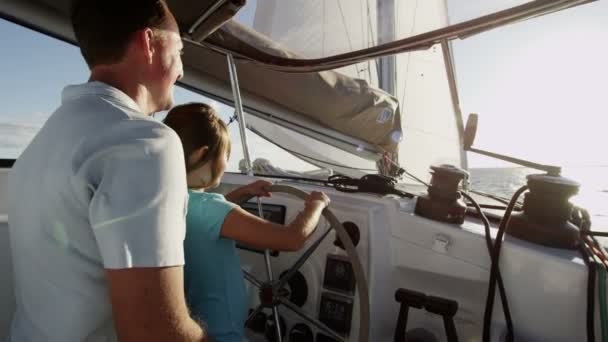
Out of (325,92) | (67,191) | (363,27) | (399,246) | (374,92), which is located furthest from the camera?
(363,27)

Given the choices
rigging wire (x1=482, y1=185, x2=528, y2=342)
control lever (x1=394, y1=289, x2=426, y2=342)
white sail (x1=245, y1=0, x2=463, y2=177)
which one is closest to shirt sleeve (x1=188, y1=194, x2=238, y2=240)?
control lever (x1=394, y1=289, x2=426, y2=342)

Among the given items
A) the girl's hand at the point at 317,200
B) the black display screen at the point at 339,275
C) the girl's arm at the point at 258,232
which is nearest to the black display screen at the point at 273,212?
the black display screen at the point at 339,275

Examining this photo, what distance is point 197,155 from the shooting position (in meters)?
0.94

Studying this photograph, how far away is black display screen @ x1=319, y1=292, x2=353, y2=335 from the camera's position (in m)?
1.26

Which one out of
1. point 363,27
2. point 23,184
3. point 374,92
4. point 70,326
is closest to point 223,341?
point 70,326

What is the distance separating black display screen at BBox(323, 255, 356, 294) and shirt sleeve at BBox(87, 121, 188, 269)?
897 mm

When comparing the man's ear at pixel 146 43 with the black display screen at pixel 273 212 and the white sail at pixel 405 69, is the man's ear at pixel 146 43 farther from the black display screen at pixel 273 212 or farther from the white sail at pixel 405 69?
the white sail at pixel 405 69

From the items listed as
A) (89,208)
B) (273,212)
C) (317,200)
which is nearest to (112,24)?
(89,208)

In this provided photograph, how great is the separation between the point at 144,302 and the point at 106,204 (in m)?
0.14

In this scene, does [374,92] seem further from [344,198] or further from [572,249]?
[572,249]

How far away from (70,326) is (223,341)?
422 mm

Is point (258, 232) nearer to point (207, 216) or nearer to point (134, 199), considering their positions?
point (207, 216)

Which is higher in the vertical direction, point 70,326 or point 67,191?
point 67,191

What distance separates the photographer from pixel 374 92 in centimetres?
206
